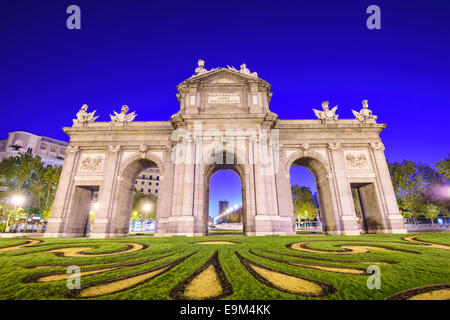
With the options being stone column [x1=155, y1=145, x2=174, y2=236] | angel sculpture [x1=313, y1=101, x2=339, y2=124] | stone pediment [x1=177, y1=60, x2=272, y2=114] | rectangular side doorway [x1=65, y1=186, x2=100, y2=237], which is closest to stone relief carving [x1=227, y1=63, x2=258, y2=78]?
stone pediment [x1=177, y1=60, x2=272, y2=114]

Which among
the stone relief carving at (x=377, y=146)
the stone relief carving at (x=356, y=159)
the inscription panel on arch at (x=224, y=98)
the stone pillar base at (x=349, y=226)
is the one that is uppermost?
the inscription panel on arch at (x=224, y=98)

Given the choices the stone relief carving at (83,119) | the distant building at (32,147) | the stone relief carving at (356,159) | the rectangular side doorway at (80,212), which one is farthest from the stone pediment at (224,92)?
the distant building at (32,147)

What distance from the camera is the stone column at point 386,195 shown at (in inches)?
715

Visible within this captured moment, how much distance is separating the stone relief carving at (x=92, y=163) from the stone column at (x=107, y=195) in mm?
703

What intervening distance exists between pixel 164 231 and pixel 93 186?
946 cm

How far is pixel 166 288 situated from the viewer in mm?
3996

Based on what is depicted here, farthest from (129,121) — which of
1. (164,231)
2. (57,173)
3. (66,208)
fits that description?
(57,173)

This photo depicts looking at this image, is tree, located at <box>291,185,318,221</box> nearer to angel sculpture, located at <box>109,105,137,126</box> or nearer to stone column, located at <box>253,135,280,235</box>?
stone column, located at <box>253,135,280,235</box>

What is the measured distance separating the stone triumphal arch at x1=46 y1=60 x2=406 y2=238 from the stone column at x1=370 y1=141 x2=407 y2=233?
9cm

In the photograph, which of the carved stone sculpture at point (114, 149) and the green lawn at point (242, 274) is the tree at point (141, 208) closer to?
the carved stone sculpture at point (114, 149)

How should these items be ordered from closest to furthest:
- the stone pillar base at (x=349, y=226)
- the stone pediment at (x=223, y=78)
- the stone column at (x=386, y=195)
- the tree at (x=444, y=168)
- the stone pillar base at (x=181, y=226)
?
the stone pillar base at (x=181, y=226), the stone pillar base at (x=349, y=226), the stone column at (x=386, y=195), the stone pediment at (x=223, y=78), the tree at (x=444, y=168)

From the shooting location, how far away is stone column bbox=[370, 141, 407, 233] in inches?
715
